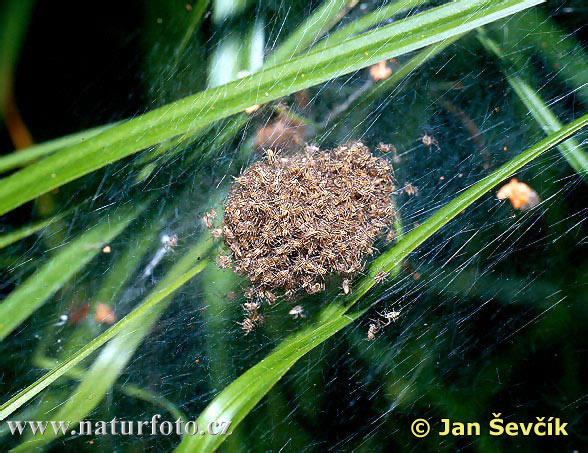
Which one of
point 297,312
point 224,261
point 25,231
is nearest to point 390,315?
point 297,312

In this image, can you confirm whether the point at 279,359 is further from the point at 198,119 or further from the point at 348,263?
the point at 198,119

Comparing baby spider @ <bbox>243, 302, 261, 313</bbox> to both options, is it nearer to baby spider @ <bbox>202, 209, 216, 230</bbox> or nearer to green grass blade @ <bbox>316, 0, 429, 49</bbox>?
baby spider @ <bbox>202, 209, 216, 230</bbox>

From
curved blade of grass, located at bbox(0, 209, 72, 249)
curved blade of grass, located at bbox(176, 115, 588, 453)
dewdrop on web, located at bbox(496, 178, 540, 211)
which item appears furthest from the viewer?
curved blade of grass, located at bbox(0, 209, 72, 249)

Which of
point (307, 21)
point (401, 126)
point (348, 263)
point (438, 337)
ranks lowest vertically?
point (438, 337)

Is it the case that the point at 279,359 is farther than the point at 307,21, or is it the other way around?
the point at 307,21

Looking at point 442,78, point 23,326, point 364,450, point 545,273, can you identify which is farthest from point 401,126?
point 23,326

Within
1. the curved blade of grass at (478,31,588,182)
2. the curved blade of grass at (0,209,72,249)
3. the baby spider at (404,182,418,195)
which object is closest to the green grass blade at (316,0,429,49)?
the curved blade of grass at (478,31,588,182)

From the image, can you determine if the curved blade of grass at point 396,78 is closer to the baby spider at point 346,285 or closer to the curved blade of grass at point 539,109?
the curved blade of grass at point 539,109
